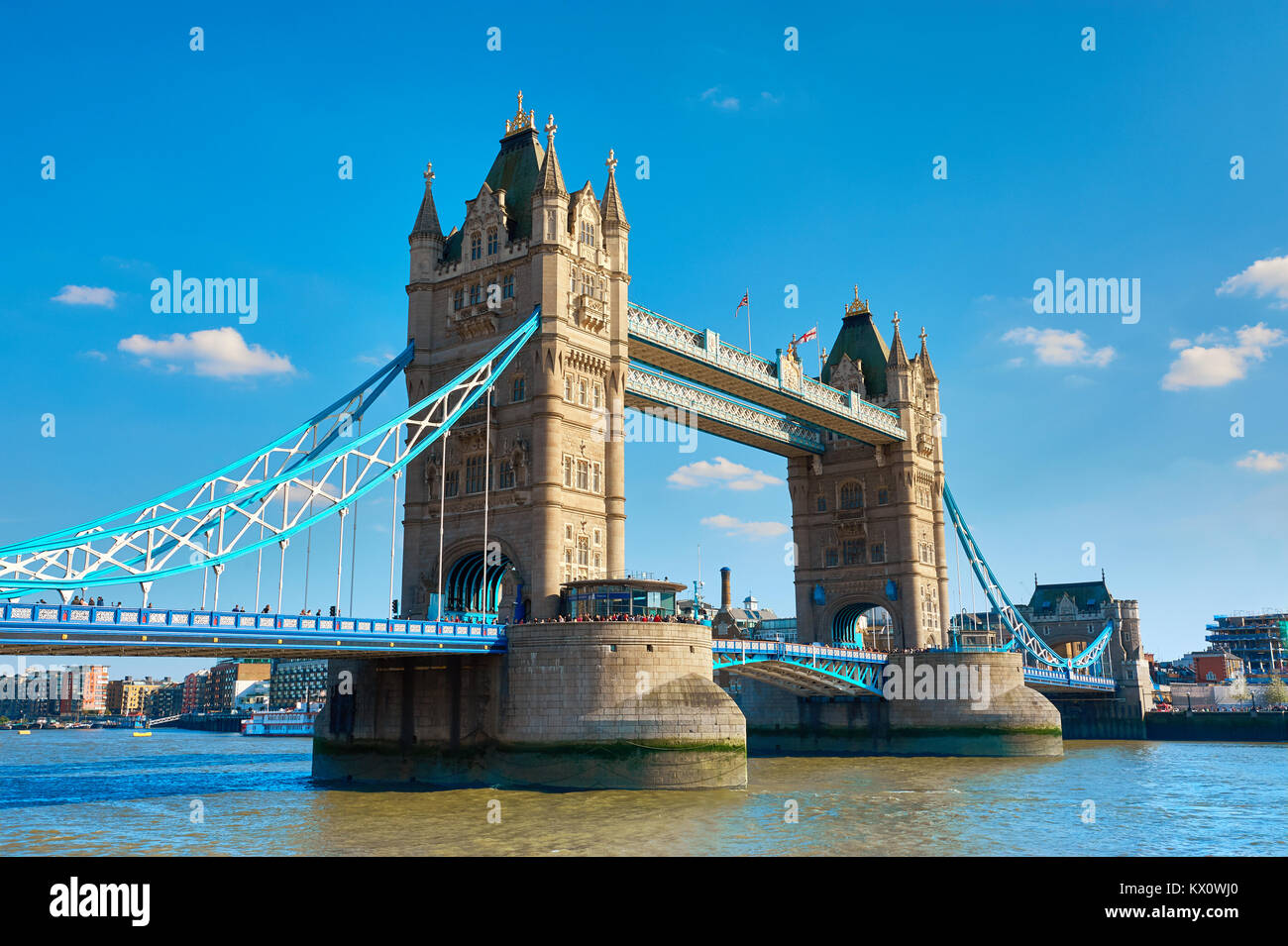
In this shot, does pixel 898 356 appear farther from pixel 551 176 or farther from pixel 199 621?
pixel 199 621

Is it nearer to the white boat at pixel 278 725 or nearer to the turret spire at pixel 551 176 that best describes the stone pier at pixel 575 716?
the turret spire at pixel 551 176

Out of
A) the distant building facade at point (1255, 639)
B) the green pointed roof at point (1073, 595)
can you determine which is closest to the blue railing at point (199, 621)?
the green pointed roof at point (1073, 595)

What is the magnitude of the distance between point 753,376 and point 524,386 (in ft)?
62.5

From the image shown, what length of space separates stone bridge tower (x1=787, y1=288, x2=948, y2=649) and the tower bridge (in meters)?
0.23

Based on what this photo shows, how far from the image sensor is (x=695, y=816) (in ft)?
118

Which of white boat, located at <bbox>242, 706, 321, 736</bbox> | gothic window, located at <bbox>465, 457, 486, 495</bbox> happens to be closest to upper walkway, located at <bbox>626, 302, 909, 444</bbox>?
gothic window, located at <bbox>465, 457, 486, 495</bbox>

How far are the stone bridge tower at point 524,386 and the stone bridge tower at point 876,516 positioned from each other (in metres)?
34.4

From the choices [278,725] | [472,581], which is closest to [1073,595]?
[472,581]

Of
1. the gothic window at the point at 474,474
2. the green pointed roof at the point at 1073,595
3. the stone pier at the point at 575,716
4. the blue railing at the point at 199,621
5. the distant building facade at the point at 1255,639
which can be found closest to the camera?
the blue railing at the point at 199,621

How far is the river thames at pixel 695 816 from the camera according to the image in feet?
98.4

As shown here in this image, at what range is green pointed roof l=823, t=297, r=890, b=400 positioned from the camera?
3492 inches

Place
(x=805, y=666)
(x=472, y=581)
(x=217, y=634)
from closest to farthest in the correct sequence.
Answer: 1. (x=217, y=634)
2. (x=472, y=581)
3. (x=805, y=666)
